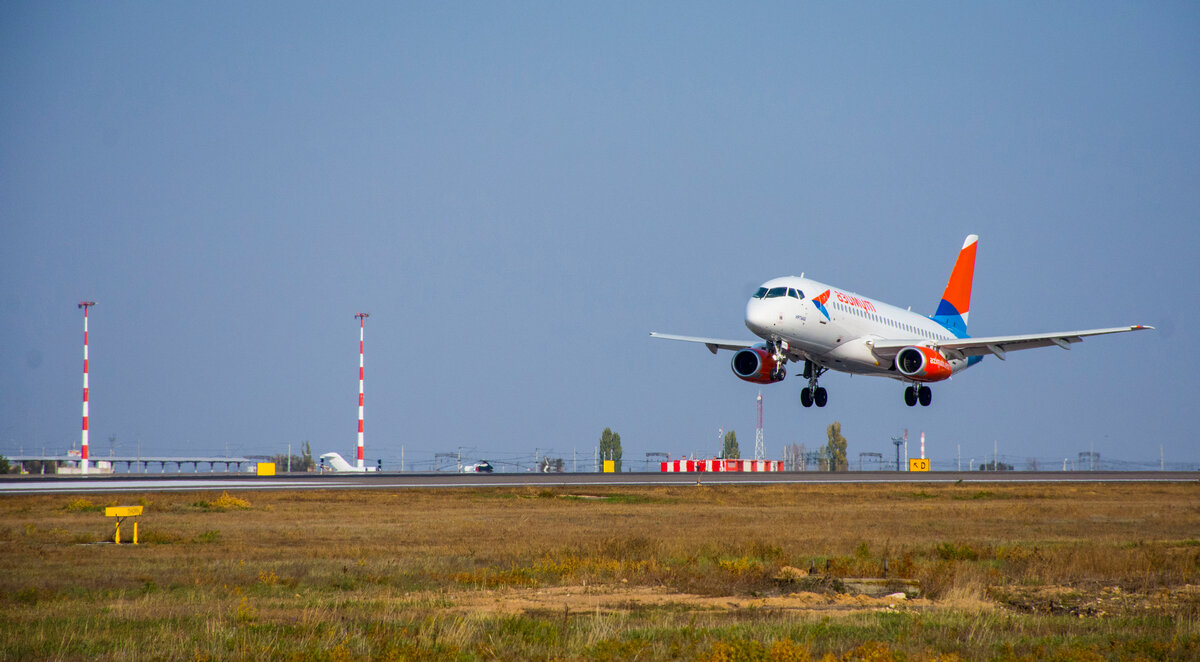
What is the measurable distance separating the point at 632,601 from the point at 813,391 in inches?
1478

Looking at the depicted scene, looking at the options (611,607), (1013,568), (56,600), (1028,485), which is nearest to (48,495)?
(56,600)

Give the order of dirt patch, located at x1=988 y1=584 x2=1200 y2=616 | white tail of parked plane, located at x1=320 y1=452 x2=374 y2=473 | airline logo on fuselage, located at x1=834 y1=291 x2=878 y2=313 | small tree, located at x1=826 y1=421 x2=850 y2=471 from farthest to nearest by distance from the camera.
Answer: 1. small tree, located at x1=826 y1=421 x2=850 y2=471
2. white tail of parked plane, located at x1=320 y1=452 x2=374 y2=473
3. airline logo on fuselage, located at x1=834 y1=291 x2=878 y2=313
4. dirt patch, located at x1=988 y1=584 x2=1200 y2=616

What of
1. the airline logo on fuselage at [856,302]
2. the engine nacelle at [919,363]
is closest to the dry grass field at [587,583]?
the airline logo on fuselage at [856,302]

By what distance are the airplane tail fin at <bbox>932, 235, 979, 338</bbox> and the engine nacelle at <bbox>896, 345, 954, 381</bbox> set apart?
15.9 metres

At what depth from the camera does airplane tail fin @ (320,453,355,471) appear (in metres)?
105

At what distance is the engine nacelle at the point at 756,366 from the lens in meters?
52.1

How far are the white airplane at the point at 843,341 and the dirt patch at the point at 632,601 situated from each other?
25.9 meters

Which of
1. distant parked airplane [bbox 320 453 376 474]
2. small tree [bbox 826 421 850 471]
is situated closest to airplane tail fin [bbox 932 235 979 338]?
distant parked airplane [bbox 320 453 376 474]

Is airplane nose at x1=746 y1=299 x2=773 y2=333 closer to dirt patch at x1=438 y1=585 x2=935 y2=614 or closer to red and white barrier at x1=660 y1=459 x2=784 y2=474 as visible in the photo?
dirt patch at x1=438 y1=585 x2=935 y2=614

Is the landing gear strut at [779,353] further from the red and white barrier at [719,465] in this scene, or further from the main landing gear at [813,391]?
the red and white barrier at [719,465]

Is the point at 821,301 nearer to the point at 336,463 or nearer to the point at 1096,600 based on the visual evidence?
the point at 1096,600

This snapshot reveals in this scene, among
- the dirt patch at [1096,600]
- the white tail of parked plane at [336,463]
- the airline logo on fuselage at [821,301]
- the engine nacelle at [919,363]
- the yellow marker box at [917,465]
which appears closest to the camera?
the dirt patch at [1096,600]

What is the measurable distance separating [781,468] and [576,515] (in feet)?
213

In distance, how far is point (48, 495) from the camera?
47.0 m
